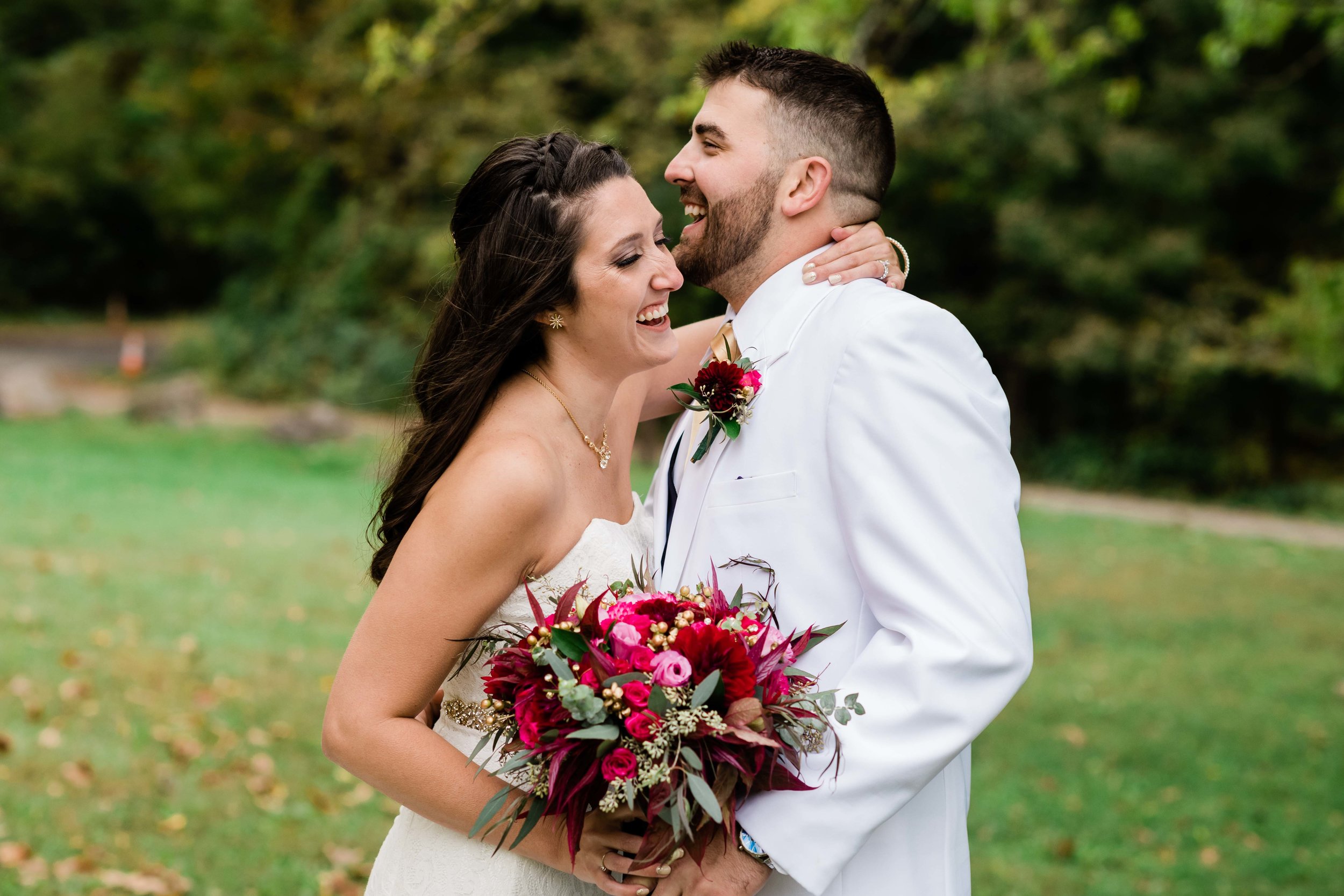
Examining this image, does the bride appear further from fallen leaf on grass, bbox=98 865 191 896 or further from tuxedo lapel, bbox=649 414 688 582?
fallen leaf on grass, bbox=98 865 191 896

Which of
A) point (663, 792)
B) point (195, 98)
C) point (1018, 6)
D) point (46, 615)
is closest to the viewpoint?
point (663, 792)

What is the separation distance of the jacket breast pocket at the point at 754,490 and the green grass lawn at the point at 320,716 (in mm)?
3373

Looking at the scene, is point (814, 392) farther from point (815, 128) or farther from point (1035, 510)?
point (1035, 510)

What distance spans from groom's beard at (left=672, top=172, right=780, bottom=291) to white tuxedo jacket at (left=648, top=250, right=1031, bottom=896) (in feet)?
0.64

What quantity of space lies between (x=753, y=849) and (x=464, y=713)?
776 mm

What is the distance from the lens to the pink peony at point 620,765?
191 cm

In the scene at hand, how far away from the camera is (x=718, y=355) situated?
2.70 metres

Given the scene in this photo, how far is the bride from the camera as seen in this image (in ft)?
7.53

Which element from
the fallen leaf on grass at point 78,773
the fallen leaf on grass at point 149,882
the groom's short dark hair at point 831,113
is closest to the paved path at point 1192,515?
the fallen leaf on grass at point 78,773

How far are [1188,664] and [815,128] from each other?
733 cm

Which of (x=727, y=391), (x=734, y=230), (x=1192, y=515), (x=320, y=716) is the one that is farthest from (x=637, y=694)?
(x=1192, y=515)

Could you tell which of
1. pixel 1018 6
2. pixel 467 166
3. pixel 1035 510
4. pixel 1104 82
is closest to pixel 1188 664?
pixel 1018 6

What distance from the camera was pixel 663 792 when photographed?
1921 mm

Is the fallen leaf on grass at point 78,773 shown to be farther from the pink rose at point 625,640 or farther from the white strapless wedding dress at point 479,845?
the pink rose at point 625,640
